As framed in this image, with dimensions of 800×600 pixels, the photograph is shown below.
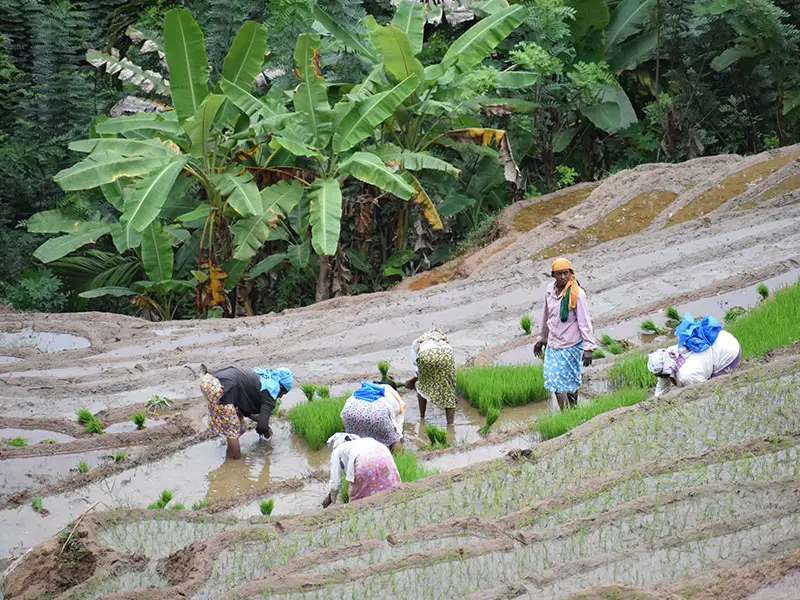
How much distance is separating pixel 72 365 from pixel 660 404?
23.1ft

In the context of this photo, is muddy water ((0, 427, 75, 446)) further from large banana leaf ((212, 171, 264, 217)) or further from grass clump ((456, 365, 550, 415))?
large banana leaf ((212, 171, 264, 217))

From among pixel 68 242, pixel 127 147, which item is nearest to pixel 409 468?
pixel 127 147

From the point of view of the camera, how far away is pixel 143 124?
49.5 ft

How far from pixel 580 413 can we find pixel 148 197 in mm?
6407

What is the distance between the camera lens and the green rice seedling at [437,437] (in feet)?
29.8

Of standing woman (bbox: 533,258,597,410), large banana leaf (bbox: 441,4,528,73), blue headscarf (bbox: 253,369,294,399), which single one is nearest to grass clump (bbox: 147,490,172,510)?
blue headscarf (bbox: 253,369,294,399)

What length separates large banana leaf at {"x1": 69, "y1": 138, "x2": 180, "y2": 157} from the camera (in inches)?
543

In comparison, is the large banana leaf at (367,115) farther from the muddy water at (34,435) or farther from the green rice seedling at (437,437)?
the green rice seedling at (437,437)

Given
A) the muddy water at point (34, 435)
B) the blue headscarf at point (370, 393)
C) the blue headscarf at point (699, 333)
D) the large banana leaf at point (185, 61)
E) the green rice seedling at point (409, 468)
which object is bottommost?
the muddy water at point (34, 435)

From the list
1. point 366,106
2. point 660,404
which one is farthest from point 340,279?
point 660,404

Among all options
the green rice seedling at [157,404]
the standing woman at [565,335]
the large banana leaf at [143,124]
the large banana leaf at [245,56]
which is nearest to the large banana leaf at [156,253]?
the large banana leaf at [143,124]

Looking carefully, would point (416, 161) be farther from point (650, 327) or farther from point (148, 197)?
point (650, 327)

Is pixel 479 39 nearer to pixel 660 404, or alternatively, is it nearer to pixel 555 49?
pixel 555 49

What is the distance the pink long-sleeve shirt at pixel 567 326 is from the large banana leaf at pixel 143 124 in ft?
23.7
